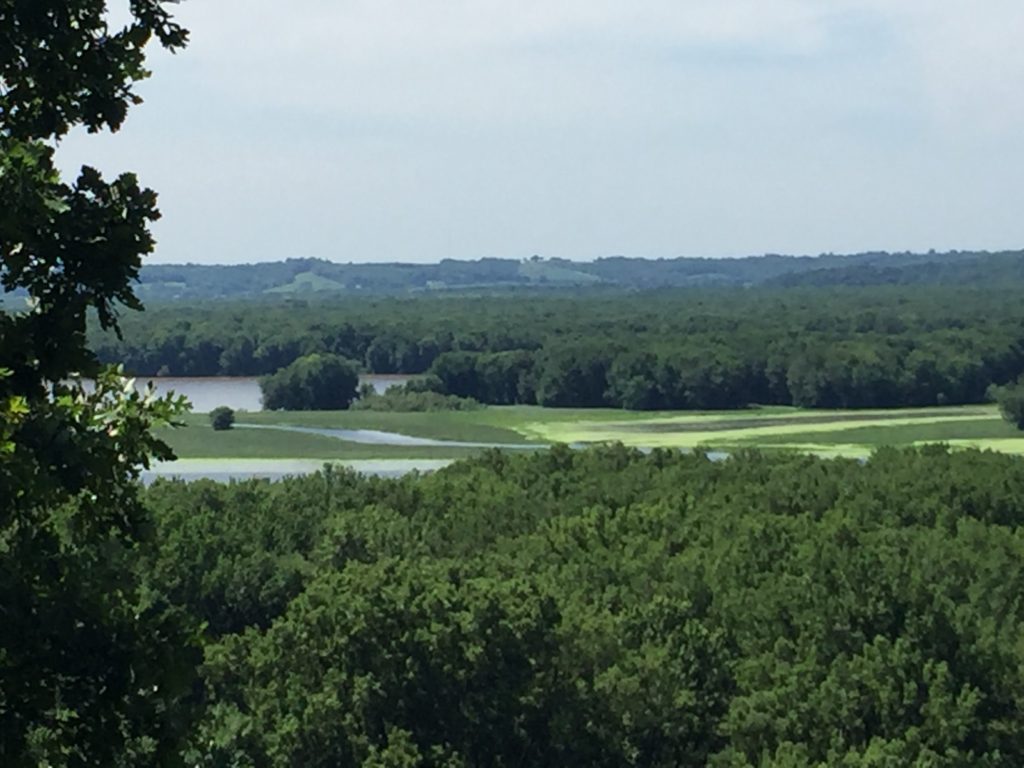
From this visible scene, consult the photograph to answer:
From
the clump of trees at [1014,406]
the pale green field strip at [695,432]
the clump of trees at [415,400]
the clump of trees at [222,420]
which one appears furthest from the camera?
the clump of trees at [415,400]

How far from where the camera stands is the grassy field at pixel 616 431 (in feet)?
→ 214

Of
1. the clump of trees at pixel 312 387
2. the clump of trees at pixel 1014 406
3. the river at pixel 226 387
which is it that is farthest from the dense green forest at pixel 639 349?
the clump of trees at pixel 1014 406

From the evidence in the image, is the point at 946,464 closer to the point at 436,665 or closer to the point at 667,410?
the point at 436,665

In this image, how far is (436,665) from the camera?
83.4 ft

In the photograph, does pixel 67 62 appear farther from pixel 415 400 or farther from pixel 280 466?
pixel 415 400

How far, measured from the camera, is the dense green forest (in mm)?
94375

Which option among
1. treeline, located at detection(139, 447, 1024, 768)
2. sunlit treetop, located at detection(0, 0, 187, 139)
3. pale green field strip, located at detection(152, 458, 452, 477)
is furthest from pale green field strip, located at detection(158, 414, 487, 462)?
sunlit treetop, located at detection(0, 0, 187, 139)

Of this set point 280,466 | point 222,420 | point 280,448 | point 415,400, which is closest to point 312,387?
point 415,400

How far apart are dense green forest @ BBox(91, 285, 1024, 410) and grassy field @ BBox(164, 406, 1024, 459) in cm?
363

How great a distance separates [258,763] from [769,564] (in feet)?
34.1

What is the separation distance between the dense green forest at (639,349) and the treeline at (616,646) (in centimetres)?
6074

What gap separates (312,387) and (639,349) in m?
19.5

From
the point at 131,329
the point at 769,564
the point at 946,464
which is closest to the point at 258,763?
the point at 769,564

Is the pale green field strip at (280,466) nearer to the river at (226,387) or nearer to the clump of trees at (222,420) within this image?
the clump of trees at (222,420)
